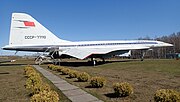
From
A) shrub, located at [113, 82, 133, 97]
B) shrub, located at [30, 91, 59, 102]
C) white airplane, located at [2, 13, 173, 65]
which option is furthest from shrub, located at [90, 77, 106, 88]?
white airplane, located at [2, 13, 173, 65]

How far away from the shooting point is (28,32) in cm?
3972

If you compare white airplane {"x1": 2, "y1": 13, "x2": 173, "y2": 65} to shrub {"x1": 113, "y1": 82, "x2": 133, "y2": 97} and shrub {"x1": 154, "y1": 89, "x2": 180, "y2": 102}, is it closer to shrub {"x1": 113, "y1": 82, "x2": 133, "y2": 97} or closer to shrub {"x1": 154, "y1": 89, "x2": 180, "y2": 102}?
shrub {"x1": 113, "y1": 82, "x2": 133, "y2": 97}

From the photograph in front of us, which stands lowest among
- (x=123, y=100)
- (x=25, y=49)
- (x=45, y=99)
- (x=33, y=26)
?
(x=123, y=100)

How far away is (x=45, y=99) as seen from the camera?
676 centimetres

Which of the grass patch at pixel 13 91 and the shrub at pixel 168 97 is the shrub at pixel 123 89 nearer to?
the shrub at pixel 168 97

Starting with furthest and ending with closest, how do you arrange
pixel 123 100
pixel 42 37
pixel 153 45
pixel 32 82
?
pixel 153 45
pixel 42 37
pixel 32 82
pixel 123 100

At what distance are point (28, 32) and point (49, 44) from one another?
4450mm

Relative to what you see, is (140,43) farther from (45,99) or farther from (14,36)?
(45,99)

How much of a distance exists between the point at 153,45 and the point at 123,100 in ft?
134

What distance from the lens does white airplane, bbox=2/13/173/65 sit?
38.7 m

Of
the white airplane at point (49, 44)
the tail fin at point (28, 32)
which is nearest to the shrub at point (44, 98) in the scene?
the white airplane at point (49, 44)

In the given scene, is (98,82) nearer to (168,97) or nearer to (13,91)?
(13,91)

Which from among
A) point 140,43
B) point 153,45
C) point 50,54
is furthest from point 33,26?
point 153,45

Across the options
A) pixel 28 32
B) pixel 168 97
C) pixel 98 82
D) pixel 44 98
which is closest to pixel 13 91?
pixel 98 82
